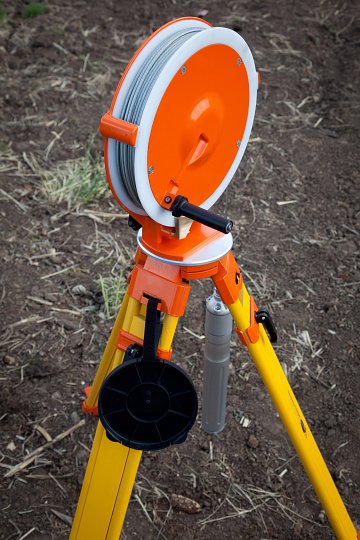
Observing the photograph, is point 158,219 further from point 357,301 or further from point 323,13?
point 323,13

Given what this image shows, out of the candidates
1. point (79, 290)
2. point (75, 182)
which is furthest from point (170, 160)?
point (75, 182)

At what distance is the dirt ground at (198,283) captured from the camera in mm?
3078

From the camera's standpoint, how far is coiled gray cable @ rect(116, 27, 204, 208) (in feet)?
5.65

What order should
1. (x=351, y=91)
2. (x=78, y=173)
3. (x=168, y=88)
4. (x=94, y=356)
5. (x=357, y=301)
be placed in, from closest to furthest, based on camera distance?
1. (x=168, y=88)
2. (x=94, y=356)
3. (x=357, y=301)
4. (x=78, y=173)
5. (x=351, y=91)

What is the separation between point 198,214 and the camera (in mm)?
1855

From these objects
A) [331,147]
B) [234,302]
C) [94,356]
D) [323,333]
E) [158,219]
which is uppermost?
[158,219]

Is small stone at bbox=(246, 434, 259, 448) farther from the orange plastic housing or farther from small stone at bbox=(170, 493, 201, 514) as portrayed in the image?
the orange plastic housing

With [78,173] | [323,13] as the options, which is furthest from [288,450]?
[323,13]

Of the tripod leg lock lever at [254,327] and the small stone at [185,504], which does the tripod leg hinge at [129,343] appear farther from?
the small stone at [185,504]

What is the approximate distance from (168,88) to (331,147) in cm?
354

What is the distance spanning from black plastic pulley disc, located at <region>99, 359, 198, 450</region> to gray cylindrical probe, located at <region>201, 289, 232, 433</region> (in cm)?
45

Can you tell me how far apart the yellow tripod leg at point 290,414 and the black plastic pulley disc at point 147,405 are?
335mm

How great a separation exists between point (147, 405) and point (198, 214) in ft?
2.02

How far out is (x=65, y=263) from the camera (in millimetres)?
4117
